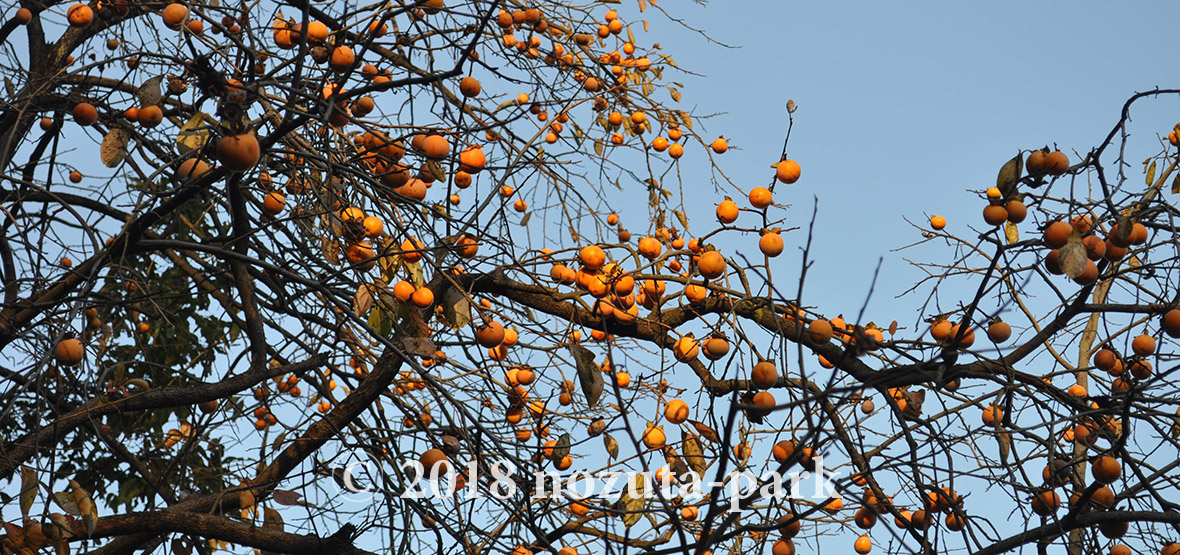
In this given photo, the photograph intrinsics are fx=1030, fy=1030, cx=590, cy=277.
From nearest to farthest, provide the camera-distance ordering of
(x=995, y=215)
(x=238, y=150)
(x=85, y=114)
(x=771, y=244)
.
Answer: (x=238, y=150) → (x=995, y=215) → (x=771, y=244) → (x=85, y=114)

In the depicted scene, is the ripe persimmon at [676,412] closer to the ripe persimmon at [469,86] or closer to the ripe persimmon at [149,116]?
the ripe persimmon at [469,86]

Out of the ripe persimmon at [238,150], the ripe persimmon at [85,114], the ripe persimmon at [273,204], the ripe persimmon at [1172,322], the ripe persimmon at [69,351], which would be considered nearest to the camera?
the ripe persimmon at [238,150]

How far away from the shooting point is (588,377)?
239 cm

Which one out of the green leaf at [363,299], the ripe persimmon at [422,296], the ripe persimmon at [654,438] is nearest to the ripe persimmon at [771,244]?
the ripe persimmon at [654,438]

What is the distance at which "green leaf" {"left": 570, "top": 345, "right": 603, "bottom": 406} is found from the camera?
239 centimetres

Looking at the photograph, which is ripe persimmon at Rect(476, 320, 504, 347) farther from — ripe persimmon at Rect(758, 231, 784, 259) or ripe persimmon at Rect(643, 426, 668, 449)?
ripe persimmon at Rect(758, 231, 784, 259)

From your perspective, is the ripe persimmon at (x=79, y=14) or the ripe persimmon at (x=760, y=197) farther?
the ripe persimmon at (x=79, y=14)

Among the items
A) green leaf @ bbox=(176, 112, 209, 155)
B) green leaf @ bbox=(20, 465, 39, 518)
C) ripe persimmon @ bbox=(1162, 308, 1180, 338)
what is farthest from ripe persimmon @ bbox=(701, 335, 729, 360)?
green leaf @ bbox=(20, 465, 39, 518)

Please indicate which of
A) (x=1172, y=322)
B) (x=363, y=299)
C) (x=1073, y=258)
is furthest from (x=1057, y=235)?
(x=363, y=299)

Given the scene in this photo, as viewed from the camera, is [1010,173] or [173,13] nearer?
[1010,173]

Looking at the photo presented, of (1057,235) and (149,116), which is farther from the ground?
(149,116)

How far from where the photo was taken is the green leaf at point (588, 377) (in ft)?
7.84

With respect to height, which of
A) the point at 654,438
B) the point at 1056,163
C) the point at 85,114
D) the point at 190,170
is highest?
the point at 85,114

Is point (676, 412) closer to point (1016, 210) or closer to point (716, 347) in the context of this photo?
point (716, 347)
